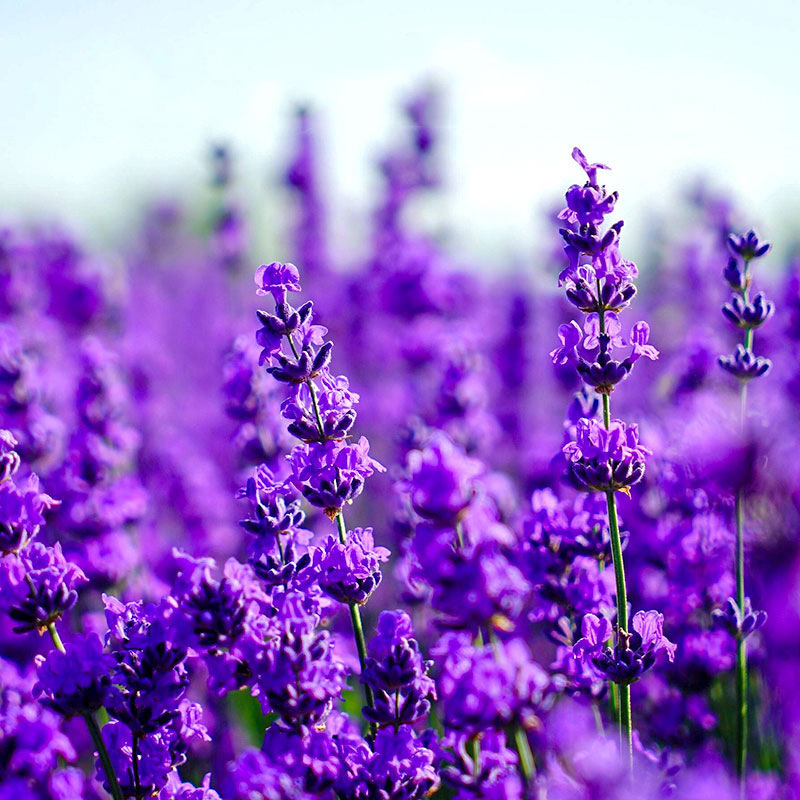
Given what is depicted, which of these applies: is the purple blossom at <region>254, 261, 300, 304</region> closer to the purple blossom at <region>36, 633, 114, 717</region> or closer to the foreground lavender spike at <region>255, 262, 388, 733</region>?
the foreground lavender spike at <region>255, 262, 388, 733</region>

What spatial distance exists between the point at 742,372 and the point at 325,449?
1051mm

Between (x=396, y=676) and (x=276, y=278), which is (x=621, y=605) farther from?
(x=276, y=278)

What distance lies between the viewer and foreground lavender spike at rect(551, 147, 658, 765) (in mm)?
1644

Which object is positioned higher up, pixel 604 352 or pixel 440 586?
pixel 604 352

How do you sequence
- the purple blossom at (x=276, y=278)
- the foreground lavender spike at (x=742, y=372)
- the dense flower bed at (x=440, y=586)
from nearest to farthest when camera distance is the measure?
1. the dense flower bed at (x=440, y=586)
2. the purple blossom at (x=276, y=278)
3. the foreground lavender spike at (x=742, y=372)

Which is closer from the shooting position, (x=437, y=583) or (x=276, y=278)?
(x=437, y=583)

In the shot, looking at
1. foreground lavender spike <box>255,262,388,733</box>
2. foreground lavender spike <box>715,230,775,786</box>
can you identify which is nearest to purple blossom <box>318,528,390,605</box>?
foreground lavender spike <box>255,262,388,733</box>

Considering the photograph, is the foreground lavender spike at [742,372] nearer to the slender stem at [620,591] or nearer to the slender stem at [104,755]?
the slender stem at [620,591]

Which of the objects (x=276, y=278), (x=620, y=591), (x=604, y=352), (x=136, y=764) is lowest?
(x=136, y=764)

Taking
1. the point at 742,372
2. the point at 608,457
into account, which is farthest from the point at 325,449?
the point at 742,372

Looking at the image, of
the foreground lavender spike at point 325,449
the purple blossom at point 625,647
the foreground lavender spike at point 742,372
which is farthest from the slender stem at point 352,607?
the foreground lavender spike at point 742,372

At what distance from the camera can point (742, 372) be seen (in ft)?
6.89

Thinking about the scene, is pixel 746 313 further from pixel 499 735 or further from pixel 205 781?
pixel 205 781

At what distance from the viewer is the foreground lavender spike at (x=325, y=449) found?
65.7 inches
